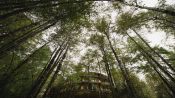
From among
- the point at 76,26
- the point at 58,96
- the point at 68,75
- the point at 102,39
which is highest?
the point at 76,26

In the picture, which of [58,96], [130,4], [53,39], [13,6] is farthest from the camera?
[58,96]

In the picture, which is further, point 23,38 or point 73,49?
point 73,49

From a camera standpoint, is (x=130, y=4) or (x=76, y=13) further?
(x=76, y=13)

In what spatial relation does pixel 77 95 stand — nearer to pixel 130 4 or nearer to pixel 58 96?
pixel 58 96

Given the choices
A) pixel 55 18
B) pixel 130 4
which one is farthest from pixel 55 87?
pixel 130 4

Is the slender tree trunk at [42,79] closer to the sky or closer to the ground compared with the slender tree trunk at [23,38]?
closer to the ground

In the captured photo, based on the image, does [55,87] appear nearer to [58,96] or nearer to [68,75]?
[58,96]

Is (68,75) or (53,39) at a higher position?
(53,39)

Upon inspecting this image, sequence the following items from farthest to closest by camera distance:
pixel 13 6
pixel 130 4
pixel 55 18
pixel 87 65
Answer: pixel 87 65
pixel 55 18
pixel 130 4
pixel 13 6

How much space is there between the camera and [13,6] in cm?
700

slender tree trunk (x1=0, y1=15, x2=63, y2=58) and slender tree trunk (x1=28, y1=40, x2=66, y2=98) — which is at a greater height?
slender tree trunk (x1=0, y1=15, x2=63, y2=58)

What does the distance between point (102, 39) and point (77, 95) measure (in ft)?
25.6

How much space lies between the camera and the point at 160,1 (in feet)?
33.5

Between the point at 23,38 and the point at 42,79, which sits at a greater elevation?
the point at 23,38
